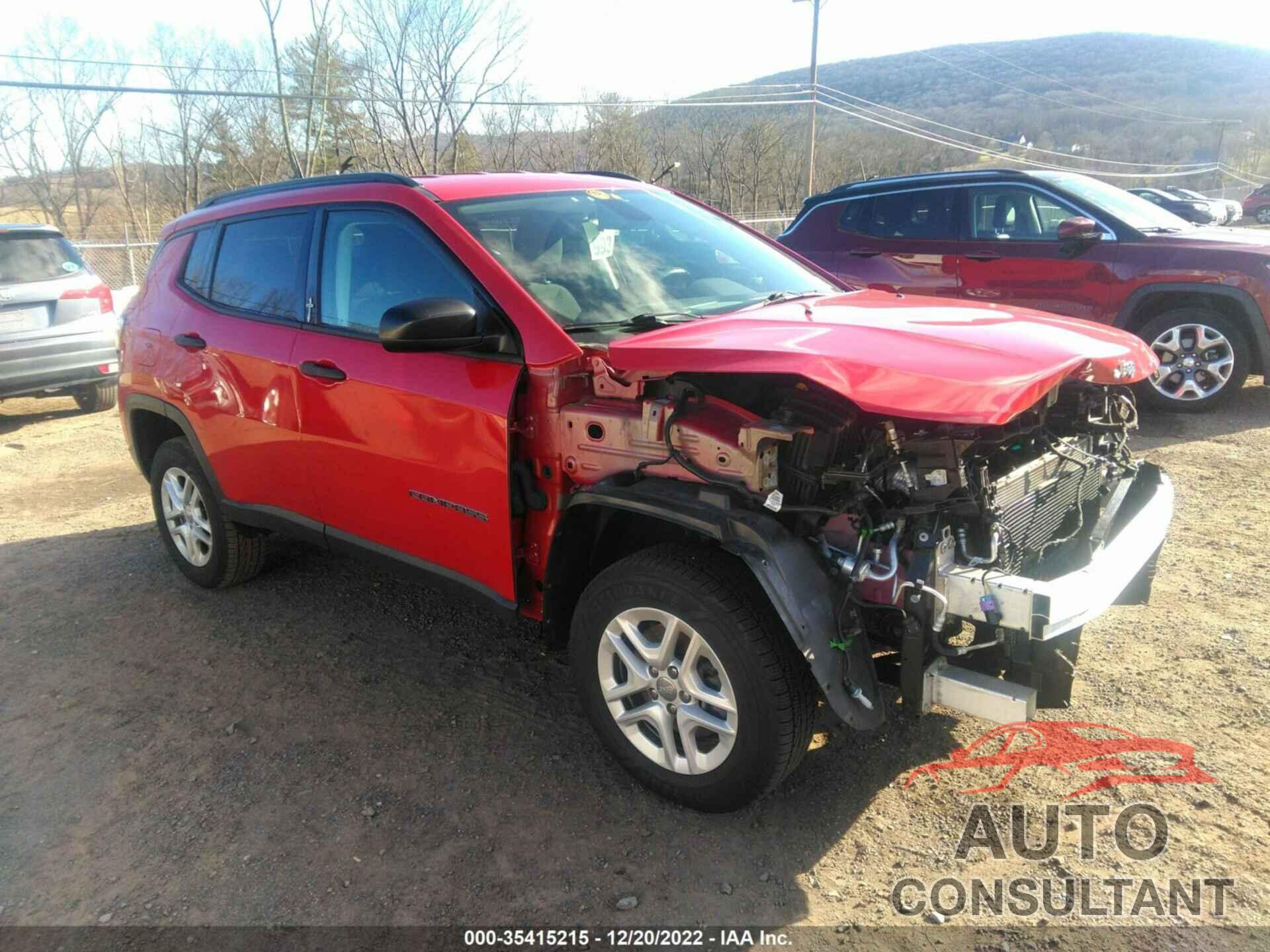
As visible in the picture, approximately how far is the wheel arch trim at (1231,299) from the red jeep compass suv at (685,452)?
4.18 m

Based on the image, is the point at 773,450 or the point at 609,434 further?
the point at 609,434

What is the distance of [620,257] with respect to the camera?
3445mm

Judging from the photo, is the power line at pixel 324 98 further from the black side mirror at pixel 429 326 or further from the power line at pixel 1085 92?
the power line at pixel 1085 92

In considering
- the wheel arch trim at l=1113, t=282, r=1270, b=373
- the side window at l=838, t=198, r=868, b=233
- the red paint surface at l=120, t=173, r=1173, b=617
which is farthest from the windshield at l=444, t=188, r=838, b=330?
the side window at l=838, t=198, r=868, b=233

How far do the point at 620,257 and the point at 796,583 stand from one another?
162 cm

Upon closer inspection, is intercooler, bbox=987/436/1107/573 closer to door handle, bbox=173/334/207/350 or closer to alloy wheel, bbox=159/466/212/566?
door handle, bbox=173/334/207/350

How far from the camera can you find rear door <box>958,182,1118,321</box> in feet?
23.1

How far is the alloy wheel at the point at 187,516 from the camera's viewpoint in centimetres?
453

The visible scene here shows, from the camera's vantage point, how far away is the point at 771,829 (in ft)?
8.84

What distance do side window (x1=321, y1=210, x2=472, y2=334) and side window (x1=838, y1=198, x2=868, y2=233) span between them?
18.8 feet

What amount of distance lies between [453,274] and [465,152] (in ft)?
83.0

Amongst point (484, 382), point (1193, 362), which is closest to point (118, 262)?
point (484, 382)

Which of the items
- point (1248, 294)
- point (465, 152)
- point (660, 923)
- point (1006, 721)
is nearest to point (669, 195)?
point (1006, 721)

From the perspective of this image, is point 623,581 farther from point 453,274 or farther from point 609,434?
point 453,274
